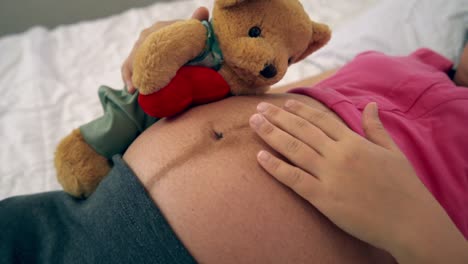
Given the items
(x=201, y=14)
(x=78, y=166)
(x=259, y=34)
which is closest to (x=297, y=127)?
(x=259, y=34)

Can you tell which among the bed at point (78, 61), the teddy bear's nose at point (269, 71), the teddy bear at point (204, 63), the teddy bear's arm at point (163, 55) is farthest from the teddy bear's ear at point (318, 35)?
the bed at point (78, 61)

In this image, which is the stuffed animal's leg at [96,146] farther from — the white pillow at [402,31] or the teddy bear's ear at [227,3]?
the white pillow at [402,31]

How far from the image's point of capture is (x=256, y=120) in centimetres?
57

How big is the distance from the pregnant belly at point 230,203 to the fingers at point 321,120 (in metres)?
0.09

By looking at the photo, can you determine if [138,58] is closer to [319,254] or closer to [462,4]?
[319,254]

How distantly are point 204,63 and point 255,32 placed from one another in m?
0.10

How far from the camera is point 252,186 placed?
21.0 inches

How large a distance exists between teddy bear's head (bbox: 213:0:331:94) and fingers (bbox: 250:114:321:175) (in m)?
0.08

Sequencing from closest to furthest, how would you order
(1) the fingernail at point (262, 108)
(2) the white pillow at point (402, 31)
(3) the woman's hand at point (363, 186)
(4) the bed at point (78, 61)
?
(3) the woman's hand at point (363, 186) → (1) the fingernail at point (262, 108) → (4) the bed at point (78, 61) → (2) the white pillow at point (402, 31)

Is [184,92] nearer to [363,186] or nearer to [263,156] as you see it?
[263,156]

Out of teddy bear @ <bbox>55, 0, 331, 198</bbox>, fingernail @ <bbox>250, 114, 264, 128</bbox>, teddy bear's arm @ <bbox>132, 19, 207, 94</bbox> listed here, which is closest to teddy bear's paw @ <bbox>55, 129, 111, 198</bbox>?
teddy bear @ <bbox>55, 0, 331, 198</bbox>

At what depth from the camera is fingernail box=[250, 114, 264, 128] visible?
57 cm

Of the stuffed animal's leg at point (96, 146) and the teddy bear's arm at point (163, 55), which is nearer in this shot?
the teddy bear's arm at point (163, 55)

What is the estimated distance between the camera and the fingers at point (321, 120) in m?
0.57
